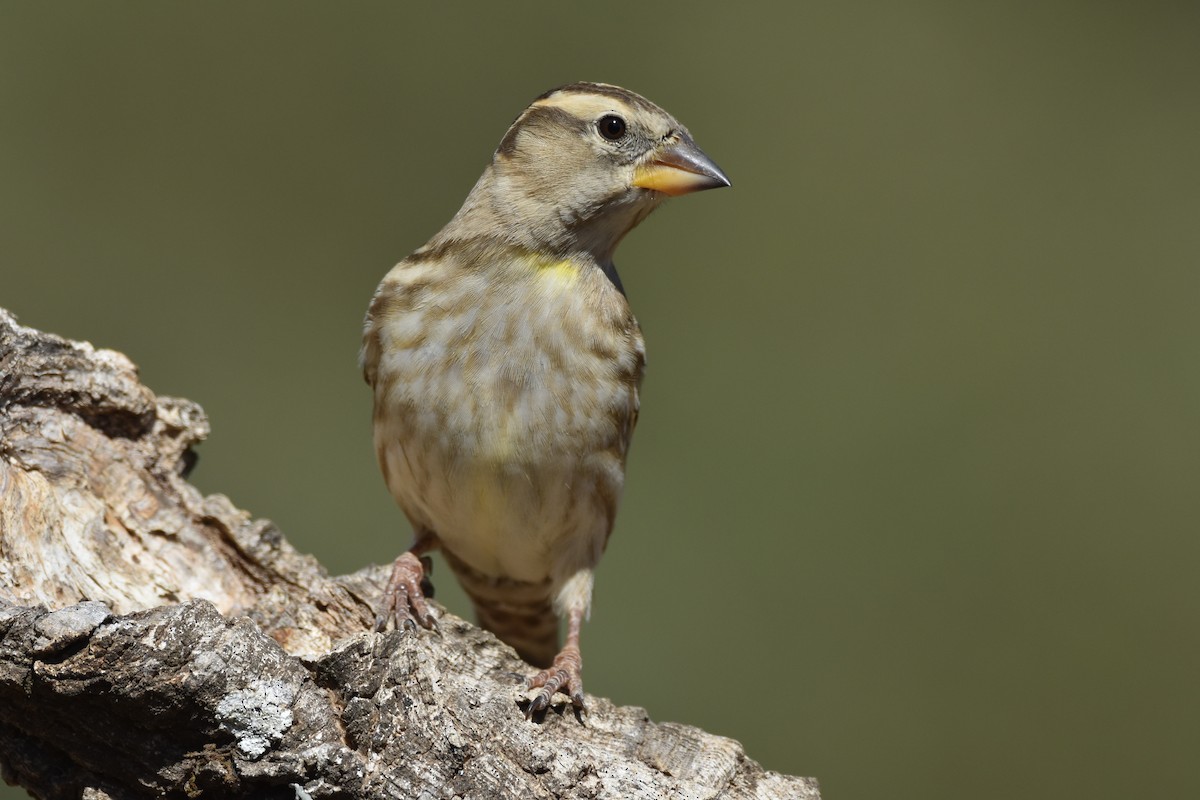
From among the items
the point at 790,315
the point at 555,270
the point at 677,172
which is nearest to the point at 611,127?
the point at 677,172

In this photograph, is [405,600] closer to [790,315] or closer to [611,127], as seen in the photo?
[611,127]

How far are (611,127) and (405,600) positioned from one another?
1.83 metres

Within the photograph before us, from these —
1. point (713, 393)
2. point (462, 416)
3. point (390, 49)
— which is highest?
point (390, 49)

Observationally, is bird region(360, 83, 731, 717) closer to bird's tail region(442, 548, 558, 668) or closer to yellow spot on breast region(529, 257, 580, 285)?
yellow spot on breast region(529, 257, 580, 285)

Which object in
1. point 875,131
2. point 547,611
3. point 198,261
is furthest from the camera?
point 875,131

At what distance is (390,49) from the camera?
34.2ft

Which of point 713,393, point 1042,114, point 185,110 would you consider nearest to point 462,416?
point 713,393

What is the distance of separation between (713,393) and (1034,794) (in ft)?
10.7

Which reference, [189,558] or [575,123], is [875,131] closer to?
[575,123]

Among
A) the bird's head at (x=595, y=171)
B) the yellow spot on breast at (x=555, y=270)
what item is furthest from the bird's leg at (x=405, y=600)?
the bird's head at (x=595, y=171)

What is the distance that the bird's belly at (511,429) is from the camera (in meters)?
4.75

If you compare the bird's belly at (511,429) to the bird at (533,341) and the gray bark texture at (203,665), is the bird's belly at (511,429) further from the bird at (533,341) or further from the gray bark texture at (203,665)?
the gray bark texture at (203,665)

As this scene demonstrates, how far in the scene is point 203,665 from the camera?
11.0 feet

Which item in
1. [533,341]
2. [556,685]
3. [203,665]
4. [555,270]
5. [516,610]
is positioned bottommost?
[203,665]
